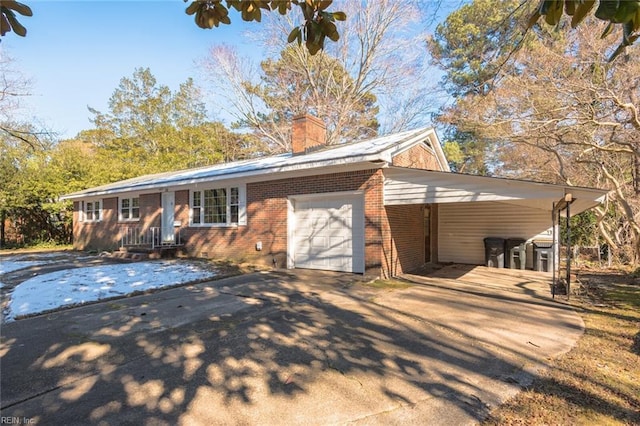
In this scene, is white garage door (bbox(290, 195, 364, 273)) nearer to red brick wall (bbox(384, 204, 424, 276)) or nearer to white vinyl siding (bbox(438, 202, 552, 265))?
red brick wall (bbox(384, 204, 424, 276))

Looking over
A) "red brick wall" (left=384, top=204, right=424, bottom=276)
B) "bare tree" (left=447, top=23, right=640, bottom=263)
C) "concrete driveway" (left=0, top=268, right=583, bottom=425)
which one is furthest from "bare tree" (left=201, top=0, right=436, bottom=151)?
"concrete driveway" (left=0, top=268, right=583, bottom=425)

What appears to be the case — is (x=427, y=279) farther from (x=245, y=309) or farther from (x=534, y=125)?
(x=534, y=125)

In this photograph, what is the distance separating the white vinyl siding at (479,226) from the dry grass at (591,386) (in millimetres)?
6736

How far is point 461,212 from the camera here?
518 inches

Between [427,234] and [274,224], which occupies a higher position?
[274,224]

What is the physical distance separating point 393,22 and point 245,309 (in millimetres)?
20424

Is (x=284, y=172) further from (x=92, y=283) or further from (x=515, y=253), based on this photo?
(x=515, y=253)

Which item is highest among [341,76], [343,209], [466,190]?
[341,76]

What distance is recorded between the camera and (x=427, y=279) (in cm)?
916

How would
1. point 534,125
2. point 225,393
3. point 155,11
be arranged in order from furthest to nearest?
point 534,125 < point 155,11 < point 225,393

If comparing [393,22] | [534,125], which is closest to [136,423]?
[534,125]

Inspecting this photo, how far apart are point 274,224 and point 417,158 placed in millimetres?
5608

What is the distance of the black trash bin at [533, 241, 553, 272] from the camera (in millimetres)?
11078

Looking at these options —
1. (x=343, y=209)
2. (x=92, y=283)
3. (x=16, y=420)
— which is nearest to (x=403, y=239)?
(x=343, y=209)
